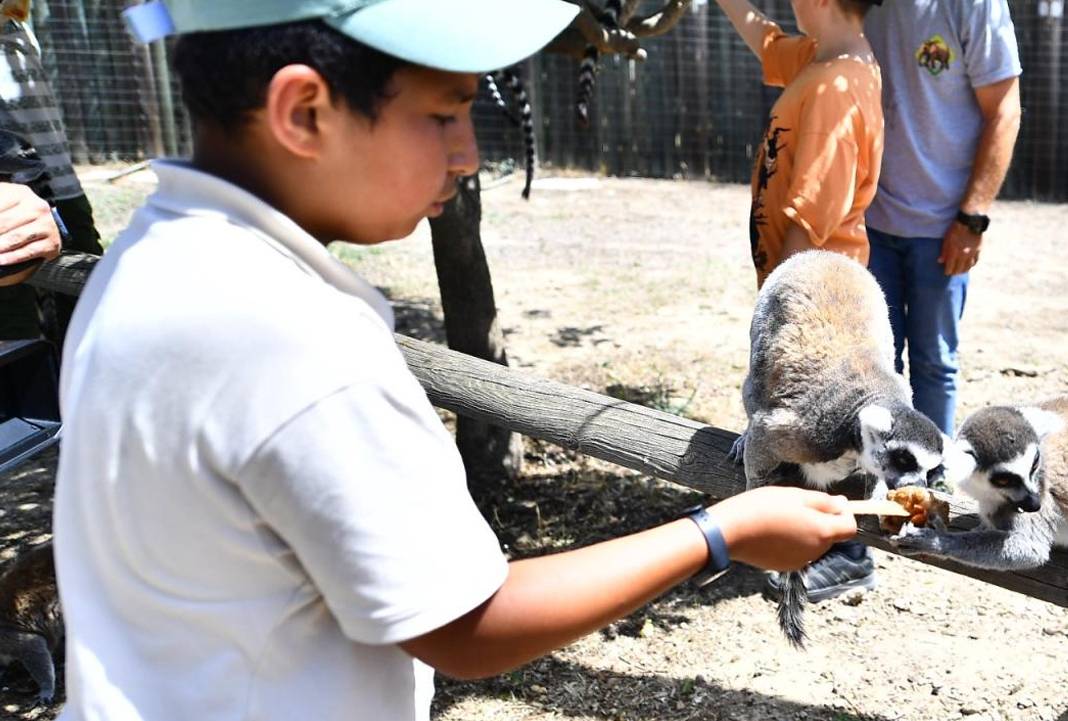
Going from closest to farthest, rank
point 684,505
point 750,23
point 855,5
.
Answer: point 855,5
point 750,23
point 684,505

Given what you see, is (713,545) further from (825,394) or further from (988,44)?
(988,44)

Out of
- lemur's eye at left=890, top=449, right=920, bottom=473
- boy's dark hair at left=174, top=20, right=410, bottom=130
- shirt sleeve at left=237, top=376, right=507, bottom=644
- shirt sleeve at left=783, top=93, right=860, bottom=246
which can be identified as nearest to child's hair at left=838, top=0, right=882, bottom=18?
shirt sleeve at left=783, top=93, right=860, bottom=246

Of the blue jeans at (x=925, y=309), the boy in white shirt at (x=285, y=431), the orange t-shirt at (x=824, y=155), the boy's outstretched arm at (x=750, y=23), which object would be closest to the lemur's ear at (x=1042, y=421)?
the orange t-shirt at (x=824, y=155)

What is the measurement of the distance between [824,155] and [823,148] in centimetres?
2

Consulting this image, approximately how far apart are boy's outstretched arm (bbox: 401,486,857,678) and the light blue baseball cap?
0.47m

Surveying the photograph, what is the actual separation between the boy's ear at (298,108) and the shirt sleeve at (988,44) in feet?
9.96

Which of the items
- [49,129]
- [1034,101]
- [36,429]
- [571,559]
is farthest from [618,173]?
[571,559]

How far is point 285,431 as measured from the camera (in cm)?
79

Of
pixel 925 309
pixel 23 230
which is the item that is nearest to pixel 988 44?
pixel 925 309

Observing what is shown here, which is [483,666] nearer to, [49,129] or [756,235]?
[756,235]

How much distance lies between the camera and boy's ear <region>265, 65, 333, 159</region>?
0.87 m

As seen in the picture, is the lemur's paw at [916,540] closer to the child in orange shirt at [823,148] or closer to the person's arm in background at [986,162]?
the child in orange shirt at [823,148]

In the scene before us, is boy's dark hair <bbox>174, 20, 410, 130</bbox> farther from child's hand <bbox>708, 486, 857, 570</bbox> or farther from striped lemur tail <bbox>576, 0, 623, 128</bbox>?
striped lemur tail <bbox>576, 0, 623, 128</bbox>

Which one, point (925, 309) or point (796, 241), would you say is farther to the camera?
point (925, 309)
